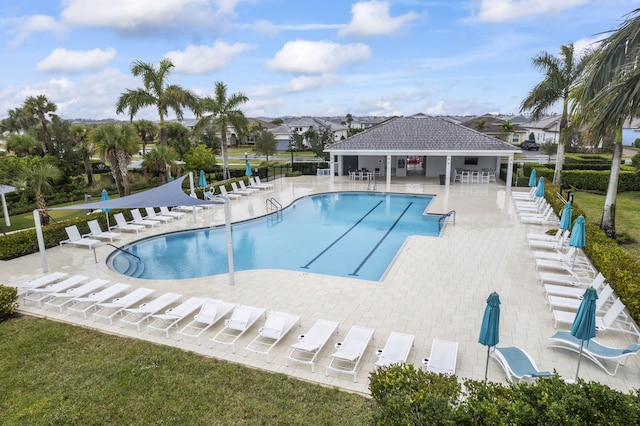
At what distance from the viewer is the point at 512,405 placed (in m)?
4.35

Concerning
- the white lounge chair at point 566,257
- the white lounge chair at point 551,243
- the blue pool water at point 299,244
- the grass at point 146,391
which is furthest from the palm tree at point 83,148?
the white lounge chair at point 566,257

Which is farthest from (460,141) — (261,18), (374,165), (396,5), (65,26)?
(65,26)

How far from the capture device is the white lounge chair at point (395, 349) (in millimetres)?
6574

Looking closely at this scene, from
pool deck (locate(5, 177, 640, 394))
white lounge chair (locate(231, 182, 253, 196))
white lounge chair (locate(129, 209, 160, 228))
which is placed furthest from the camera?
white lounge chair (locate(231, 182, 253, 196))

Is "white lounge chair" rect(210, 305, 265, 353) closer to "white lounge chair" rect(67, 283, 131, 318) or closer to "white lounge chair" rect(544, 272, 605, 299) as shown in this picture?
"white lounge chair" rect(67, 283, 131, 318)

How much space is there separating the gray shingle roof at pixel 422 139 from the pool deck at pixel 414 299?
1093 centimetres

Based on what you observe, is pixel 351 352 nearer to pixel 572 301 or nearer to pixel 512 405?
pixel 512 405

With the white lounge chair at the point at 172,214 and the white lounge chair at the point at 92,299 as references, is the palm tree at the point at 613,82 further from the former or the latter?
the white lounge chair at the point at 172,214

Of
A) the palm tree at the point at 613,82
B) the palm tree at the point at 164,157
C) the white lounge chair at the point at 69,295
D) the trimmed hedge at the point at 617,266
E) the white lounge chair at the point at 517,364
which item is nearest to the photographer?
the white lounge chair at the point at 517,364

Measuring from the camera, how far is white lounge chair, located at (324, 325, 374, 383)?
658cm

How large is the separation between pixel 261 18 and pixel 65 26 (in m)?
8.68

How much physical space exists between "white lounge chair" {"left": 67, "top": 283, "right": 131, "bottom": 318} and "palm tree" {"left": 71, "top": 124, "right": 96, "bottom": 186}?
819 inches

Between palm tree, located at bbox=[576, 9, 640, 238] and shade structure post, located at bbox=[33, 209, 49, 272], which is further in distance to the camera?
shade structure post, located at bbox=[33, 209, 49, 272]

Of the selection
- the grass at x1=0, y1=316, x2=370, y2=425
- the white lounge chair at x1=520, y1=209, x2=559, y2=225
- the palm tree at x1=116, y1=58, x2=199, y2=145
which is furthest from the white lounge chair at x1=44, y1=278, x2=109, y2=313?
the palm tree at x1=116, y1=58, x2=199, y2=145
